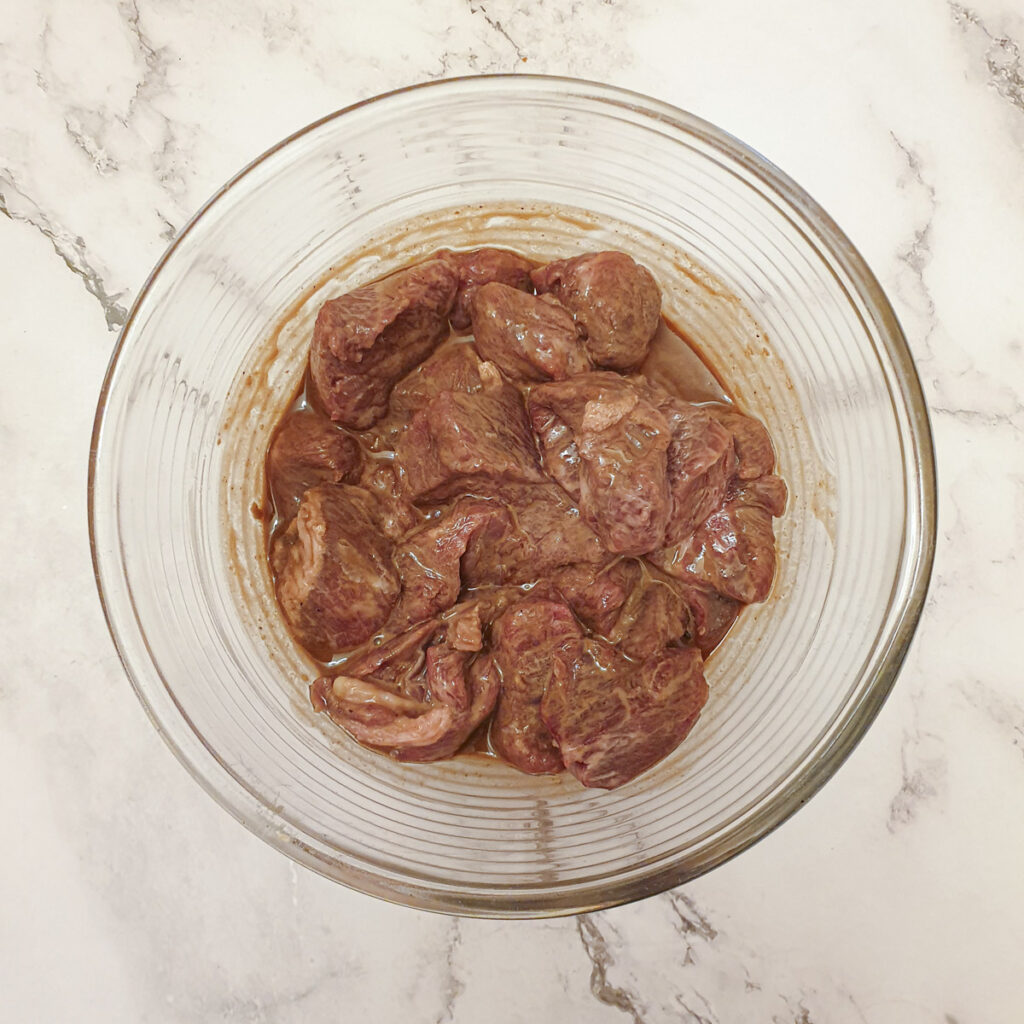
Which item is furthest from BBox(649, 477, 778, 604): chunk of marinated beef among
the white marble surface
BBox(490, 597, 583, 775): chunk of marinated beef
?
the white marble surface

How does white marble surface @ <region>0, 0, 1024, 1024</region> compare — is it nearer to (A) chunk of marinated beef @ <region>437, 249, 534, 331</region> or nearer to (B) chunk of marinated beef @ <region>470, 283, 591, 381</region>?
(A) chunk of marinated beef @ <region>437, 249, 534, 331</region>

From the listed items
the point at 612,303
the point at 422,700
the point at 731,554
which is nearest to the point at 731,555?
the point at 731,554

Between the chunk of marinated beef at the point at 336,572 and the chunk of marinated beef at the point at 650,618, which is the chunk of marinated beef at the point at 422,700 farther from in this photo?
the chunk of marinated beef at the point at 650,618

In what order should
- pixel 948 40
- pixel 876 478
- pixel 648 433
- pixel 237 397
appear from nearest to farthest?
pixel 648 433 < pixel 876 478 < pixel 237 397 < pixel 948 40

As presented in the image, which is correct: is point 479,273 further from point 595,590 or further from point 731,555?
point 731,555

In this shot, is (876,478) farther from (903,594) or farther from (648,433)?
(648,433)

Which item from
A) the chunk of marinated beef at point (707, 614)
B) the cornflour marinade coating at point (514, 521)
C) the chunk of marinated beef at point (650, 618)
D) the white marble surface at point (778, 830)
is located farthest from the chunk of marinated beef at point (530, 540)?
the white marble surface at point (778, 830)

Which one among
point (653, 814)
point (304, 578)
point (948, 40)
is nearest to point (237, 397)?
point (304, 578)
